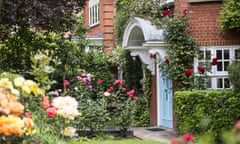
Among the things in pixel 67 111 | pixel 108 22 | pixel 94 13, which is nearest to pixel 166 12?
pixel 108 22

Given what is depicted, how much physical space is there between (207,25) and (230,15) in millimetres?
1176

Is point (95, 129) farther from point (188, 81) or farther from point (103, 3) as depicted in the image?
point (103, 3)

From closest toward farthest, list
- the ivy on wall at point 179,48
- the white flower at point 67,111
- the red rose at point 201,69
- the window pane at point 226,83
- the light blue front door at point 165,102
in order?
the white flower at point 67,111, the red rose at point 201,69, the ivy on wall at point 179,48, the window pane at point 226,83, the light blue front door at point 165,102

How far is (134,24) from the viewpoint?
1650 cm

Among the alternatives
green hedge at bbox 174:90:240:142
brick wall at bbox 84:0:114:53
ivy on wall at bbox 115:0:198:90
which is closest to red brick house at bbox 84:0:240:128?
ivy on wall at bbox 115:0:198:90

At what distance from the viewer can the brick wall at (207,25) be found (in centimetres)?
1435

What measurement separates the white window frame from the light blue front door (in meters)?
7.90

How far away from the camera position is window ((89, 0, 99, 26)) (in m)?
24.0

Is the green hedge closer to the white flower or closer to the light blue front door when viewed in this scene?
the light blue front door

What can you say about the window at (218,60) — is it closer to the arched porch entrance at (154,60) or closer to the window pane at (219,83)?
the window pane at (219,83)

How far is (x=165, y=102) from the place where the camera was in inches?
647

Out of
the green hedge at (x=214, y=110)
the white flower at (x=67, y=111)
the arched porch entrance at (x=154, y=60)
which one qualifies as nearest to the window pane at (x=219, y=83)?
the arched porch entrance at (x=154, y=60)

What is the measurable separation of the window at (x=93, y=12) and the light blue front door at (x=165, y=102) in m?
8.16

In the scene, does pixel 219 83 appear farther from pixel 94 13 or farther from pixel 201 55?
pixel 94 13
